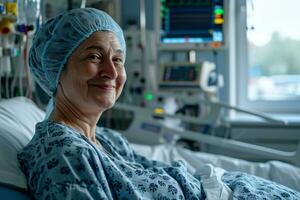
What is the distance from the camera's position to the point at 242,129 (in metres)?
3.51

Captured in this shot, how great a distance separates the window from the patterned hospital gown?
2338 mm

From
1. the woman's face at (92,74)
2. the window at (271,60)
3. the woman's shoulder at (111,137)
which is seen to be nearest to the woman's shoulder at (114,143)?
the woman's shoulder at (111,137)

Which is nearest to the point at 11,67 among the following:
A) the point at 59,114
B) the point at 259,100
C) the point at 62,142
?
the point at 59,114

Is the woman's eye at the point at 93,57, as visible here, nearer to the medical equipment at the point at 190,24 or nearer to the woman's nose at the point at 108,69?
the woman's nose at the point at 108,69

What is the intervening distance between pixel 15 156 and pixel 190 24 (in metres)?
1.87

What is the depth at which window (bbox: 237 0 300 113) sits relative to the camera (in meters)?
3.69

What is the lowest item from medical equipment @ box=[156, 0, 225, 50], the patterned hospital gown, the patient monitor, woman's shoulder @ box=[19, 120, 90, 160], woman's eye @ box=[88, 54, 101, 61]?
the patterned hospital gown

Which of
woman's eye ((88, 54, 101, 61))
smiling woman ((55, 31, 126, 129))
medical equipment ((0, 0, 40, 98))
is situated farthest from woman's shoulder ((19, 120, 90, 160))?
medical equipment ((0, 0, 40, 98))

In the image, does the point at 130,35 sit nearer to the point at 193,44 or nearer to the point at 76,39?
the point at 193,44

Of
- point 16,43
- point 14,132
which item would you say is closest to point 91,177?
point 14,132

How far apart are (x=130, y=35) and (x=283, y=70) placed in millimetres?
1462

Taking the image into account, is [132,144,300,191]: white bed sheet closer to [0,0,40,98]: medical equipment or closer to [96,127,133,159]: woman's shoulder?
[96,127,133,159]: woman's shoulder

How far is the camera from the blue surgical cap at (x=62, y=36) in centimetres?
145

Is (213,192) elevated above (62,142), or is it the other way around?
(62,142)
